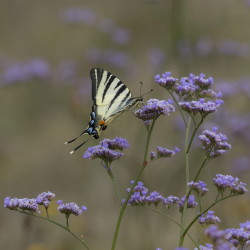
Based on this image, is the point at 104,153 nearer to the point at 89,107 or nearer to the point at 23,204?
the point at 23,204

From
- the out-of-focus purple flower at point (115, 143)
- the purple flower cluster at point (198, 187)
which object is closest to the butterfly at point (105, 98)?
the out-of-focus purple flower at point (115, 143)

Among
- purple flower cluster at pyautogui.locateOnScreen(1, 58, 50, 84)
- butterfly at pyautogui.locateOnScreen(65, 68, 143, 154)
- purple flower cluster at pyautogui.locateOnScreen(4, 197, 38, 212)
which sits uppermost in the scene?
purple flower cluster at pyautogui.locateOnScreen(1, 58, 50, 84)

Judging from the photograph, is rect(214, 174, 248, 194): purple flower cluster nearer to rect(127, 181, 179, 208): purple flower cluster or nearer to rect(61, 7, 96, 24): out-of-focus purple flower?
rect(127, 181, 179, 208): purple flower cluster

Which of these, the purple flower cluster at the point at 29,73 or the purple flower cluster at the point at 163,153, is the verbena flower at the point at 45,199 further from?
the purple flower cluster at the point at 29,73

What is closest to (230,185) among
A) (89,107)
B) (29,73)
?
(89,107)

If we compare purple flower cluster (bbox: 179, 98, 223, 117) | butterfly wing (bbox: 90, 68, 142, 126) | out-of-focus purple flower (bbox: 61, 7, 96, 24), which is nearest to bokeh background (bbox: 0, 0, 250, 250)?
out-of-focus purple flower (bbox: 61, 7, 96, 24)

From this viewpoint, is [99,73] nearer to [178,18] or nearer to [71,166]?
[178,18]

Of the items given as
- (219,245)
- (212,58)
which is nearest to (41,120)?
(212,58)
